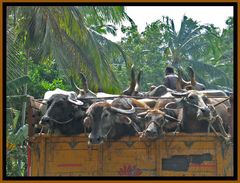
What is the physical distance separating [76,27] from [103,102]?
3.81 meters

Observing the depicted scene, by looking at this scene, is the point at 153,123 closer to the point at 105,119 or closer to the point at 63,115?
the point at 105,119

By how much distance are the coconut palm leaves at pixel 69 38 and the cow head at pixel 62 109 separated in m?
3.31

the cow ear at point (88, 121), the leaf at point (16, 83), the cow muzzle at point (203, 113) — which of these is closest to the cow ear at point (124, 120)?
the cow ear at point (88, 121)

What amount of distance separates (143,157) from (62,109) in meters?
1.20

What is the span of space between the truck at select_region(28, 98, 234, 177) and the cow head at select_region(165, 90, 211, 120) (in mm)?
254

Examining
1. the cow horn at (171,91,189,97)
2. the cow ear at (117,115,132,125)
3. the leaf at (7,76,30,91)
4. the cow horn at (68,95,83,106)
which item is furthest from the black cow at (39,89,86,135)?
the leaf at (7,76,30,91)

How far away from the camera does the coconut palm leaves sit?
438 inches

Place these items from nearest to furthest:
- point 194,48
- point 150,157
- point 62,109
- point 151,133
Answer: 1. point 151,133
2. point 150,157
3. point 62,109
4. point 194,48

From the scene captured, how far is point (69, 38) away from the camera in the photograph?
1174 cm

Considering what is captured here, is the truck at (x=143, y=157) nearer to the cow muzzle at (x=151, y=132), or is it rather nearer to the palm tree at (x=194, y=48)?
the cow muzzle at (x=151, y=132)

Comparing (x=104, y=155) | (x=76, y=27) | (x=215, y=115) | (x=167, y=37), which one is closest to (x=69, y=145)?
(x=104, y=155)

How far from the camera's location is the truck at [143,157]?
23.4 feet

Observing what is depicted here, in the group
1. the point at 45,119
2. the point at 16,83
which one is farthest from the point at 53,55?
the point at 45,119

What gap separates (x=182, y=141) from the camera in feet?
23.6
